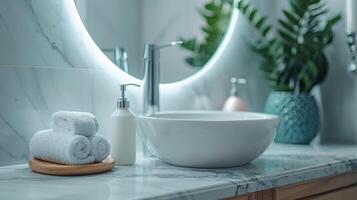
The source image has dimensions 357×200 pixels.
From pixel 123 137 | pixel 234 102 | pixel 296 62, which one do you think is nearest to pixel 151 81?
pixel 123 137

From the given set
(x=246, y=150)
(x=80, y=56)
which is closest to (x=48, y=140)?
(x=80, y=56)

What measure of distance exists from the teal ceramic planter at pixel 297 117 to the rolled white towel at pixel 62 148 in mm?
829

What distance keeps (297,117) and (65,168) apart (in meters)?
0.92

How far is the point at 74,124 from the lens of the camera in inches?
40.5

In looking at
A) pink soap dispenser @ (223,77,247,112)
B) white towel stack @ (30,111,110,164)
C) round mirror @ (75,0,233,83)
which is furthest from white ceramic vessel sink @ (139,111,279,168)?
pink soap dispenser @ (223,77,247,112)

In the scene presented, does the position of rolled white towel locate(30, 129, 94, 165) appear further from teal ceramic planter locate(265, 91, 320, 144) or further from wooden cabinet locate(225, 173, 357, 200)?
teal ceramic planter locate(265, 91, 320, 144)

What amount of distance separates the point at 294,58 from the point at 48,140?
3.26ft

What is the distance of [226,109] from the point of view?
1628mm

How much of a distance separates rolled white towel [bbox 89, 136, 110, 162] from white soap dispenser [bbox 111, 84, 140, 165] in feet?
0.24

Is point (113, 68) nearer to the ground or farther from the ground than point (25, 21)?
nearer to the ground

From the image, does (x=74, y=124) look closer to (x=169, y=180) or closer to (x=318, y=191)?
(x=169, y=180)

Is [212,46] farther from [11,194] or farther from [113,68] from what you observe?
[11,194]

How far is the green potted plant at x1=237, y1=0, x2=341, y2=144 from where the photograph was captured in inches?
64.2

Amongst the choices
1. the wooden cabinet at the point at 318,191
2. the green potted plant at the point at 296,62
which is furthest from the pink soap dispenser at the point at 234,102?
the wooden cabinet at the point at 318,191
